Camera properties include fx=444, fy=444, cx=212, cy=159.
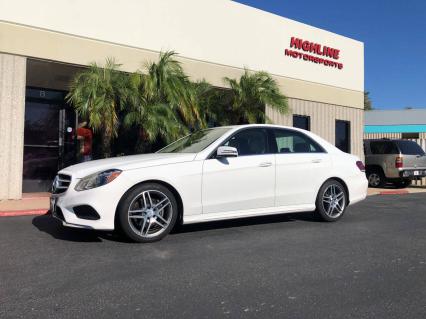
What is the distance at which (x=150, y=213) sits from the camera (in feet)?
17.2

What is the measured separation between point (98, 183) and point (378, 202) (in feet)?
24.2

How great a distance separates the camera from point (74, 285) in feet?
12.1

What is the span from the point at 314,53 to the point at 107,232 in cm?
1240

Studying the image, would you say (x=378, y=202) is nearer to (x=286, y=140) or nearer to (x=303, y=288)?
(x=286, y=140)

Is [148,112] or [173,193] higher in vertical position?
[148,112]

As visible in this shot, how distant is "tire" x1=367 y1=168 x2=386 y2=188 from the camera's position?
48.5ft

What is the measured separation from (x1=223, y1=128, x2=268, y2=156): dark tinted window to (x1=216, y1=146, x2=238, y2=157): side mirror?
357 millimetres

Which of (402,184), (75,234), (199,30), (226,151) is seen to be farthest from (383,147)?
(75,234)

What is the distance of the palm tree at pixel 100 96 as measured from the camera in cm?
960

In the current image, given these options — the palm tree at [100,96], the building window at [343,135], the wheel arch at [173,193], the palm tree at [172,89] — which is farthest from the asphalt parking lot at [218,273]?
the building window at [343,135]

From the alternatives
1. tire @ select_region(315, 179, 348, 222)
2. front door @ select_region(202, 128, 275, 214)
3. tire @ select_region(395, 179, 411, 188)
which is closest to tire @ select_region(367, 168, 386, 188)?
tire @ select_region(395, 179, 411, 188)

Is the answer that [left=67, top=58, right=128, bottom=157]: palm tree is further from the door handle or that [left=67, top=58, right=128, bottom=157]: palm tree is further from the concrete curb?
the door handle

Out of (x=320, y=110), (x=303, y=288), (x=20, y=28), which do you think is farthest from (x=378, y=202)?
(x=20, y=28)

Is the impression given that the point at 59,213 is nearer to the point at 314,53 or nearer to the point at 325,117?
the point at 325,117
